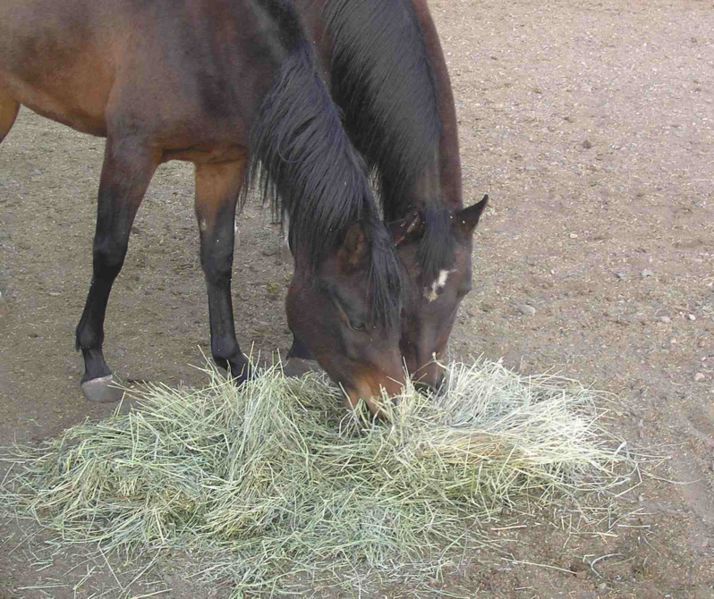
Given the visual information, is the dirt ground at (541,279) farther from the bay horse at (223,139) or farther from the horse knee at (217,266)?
the bay horse at (223,139)

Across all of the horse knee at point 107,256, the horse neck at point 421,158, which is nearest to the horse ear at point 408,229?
the horse neck at point 421,158

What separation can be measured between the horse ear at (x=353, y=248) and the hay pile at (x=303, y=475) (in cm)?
44

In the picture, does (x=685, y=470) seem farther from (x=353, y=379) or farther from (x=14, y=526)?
(x=14, y=526)

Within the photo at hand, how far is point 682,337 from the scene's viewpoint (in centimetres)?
401

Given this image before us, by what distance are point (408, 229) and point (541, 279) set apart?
1.64 meters

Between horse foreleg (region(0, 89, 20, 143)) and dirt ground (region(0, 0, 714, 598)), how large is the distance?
2.36 feet

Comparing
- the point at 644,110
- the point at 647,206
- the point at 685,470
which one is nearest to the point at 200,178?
the point at 685,470

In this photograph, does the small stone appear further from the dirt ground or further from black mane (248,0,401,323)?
black mane (248,0,401,323)

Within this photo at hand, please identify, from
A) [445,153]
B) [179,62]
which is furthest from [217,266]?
[445,153]

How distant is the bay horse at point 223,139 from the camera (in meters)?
2.97

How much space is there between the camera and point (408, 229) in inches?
119

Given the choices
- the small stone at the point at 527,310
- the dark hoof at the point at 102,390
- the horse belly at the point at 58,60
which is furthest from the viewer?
the small stone at the point at 527,310

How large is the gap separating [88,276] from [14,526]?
188 centimetres

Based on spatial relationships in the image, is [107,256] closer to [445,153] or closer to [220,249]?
[220,249]
